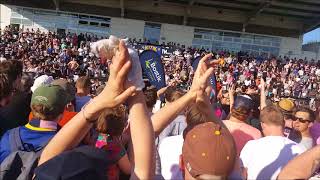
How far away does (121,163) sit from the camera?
243cm

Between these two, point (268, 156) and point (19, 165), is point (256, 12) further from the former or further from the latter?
point (19, 165)

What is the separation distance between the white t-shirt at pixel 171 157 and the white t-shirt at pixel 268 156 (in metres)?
A: 0.44

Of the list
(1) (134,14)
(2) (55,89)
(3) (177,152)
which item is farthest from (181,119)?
(1) (134,14)

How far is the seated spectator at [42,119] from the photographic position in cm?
263

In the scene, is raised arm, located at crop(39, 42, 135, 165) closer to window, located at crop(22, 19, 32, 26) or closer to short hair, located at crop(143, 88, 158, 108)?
short hair, located at crop(143, 88, 158, 108)

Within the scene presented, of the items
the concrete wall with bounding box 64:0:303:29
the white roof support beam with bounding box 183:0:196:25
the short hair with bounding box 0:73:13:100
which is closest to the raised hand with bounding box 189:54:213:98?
the short hair with bounding box 0:73:13:100

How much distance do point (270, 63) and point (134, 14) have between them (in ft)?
36.8

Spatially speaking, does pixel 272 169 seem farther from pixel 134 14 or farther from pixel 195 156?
pixel 134 14

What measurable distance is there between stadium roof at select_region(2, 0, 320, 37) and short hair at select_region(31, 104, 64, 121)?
3135 centimetres

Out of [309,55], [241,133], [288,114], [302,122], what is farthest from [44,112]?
[309,55]

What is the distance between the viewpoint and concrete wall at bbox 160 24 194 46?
1356 inches

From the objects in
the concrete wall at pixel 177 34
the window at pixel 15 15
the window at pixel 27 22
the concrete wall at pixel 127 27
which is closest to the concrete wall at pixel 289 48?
the concrete wall at pixel 177 34

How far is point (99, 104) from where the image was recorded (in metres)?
2.00

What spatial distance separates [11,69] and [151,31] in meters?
31.4
